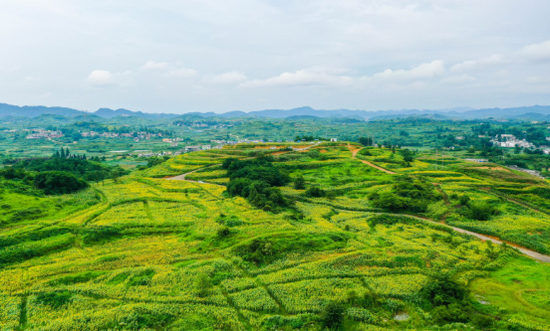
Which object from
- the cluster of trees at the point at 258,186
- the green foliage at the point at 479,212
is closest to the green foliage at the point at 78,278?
the cluster of trees at the point at 258,186

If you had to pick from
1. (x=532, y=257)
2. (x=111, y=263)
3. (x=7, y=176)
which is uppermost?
(x=7, y=176)

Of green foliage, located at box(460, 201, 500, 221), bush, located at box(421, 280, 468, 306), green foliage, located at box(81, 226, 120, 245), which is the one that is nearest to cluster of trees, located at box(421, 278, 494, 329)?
bush, located at box(421, 280, 468, 306)

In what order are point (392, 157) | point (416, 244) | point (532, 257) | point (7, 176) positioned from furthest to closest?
point (392, 157) < point (7, 176) < point (416, 244) < point (532, 257)

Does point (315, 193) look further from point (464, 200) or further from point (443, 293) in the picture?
point (443, 293)

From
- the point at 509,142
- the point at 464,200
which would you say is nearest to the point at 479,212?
the point at 464,200


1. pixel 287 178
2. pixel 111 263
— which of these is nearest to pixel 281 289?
pixel 111 263

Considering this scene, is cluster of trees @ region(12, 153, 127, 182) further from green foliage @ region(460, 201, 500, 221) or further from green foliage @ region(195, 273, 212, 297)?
green foliage @ region(460, 201, 500, 221)

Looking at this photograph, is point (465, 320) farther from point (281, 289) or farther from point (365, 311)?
point (281, 289)
